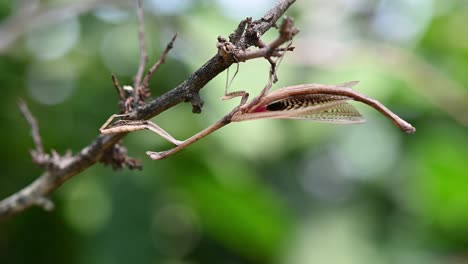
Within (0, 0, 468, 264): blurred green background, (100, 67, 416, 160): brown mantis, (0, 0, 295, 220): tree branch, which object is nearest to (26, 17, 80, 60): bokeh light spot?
(0, 0, 468, 264): blurred green background

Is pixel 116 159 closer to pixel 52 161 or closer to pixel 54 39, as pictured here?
pixel 52 161

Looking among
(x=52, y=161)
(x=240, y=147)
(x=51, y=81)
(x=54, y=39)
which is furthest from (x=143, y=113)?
(x=54, y=39)

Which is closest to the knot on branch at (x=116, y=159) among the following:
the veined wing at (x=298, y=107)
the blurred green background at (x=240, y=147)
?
the veined wing at (x=298, y=107)

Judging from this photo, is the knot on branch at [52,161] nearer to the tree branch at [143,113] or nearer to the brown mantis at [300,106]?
the tree branch at [143,113]

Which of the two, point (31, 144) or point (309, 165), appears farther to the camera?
point (309, 165)

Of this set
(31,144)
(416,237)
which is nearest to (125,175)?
(31,144)

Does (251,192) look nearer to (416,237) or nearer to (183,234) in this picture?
(183,234)

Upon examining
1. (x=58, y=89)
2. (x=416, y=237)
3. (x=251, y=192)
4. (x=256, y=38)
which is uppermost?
(x=256, y=38)
